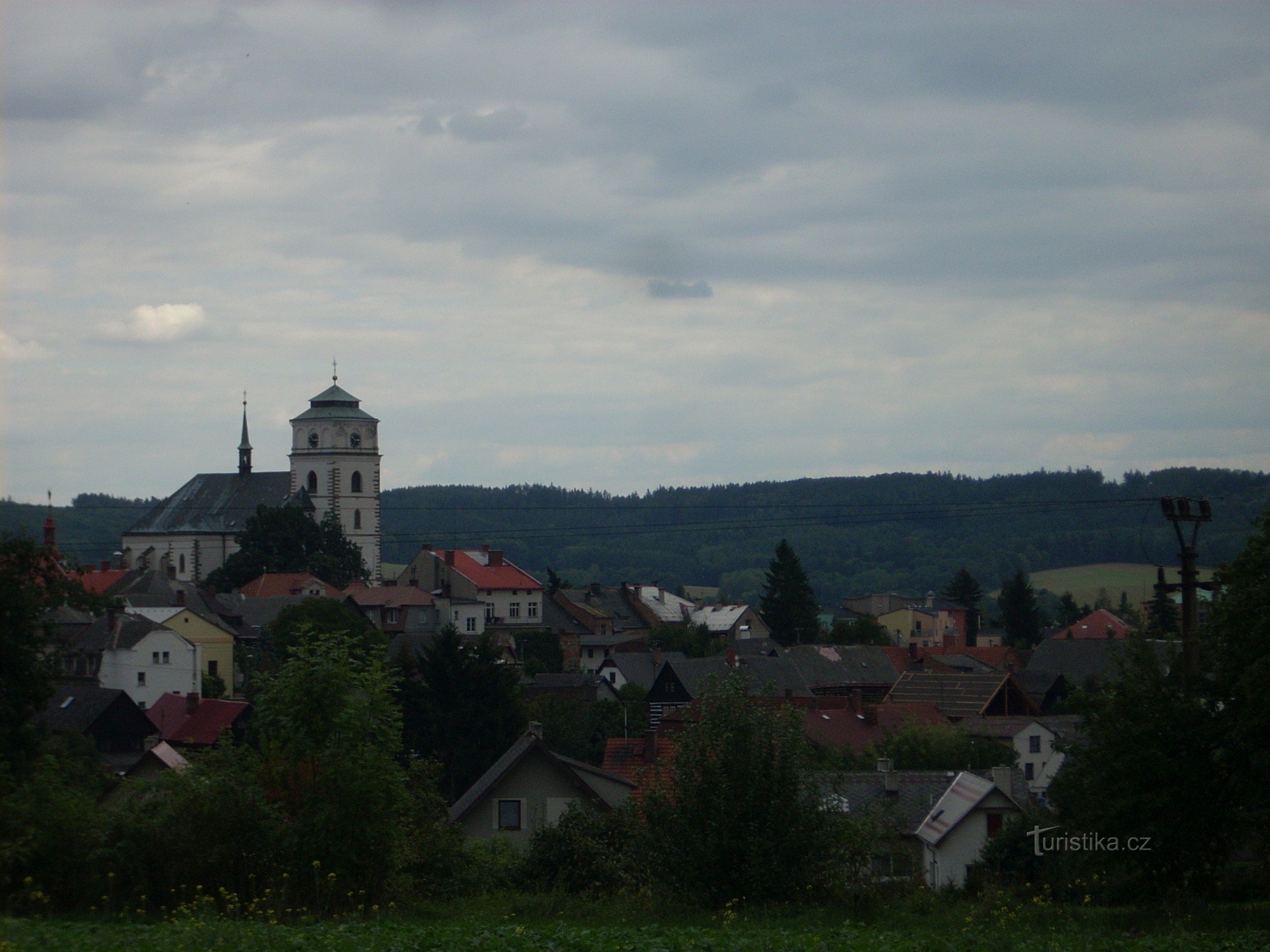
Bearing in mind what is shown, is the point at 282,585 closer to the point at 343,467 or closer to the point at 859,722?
the point at 343,467

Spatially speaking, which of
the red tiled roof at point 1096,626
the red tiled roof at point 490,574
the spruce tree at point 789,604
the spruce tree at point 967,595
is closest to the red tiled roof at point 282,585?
the red tiled roof at point 490,574

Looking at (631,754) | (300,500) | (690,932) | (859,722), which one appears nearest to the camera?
(690,932)

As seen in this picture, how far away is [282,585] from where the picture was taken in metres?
101

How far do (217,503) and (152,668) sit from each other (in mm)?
65199

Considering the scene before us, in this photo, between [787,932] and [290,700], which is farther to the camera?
[290,700]

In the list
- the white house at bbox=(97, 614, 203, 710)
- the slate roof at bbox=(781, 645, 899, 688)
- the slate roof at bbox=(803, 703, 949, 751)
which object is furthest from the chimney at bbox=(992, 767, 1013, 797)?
the white house at bbox=(97, 614, 203, 710)

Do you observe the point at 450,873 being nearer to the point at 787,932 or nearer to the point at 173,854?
the point at 173,854

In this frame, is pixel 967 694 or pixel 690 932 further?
pixel 967 694

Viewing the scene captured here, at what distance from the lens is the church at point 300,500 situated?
12650cm

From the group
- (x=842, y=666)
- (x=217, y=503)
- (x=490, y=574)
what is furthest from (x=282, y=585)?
(x=842, y=666)

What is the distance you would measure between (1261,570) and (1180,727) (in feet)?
7.96

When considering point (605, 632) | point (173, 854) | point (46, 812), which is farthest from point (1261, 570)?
point (605, 632)

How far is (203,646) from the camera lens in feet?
239

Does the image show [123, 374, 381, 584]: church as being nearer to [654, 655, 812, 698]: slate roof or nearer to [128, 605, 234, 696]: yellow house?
[128, 605, 234, 696]: yellow house
